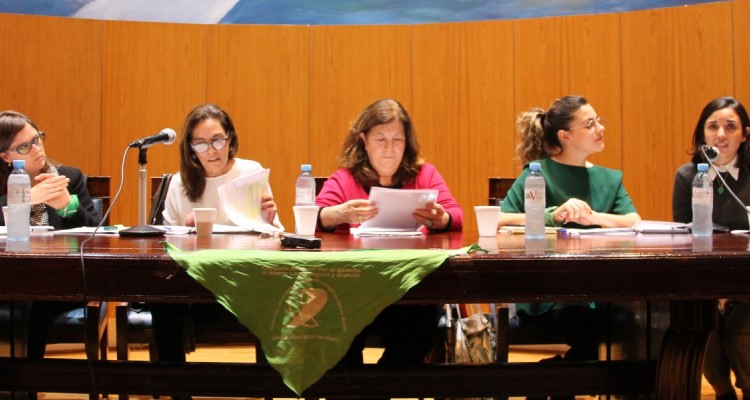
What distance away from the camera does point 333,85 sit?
5328 millimetres

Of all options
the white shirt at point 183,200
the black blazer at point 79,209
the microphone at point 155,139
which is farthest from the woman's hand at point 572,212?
the black blazer at point 79,209

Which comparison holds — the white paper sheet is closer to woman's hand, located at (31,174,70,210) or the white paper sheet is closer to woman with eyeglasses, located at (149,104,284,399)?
woman with eyeglasses, located at (149,104,284,399)

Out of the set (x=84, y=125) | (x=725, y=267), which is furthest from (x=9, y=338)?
(x=84, y=125)

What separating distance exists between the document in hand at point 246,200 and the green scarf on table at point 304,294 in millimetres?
935

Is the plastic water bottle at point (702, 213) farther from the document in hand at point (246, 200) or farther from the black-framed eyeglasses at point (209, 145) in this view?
the black-framed eyeglasses at point (209, 145)

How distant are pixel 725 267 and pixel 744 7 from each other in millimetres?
3636

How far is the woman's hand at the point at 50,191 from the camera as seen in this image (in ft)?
8.37

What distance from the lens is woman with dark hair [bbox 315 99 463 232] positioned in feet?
9.54

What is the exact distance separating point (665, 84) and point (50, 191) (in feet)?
12.3

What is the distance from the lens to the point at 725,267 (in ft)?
4.99

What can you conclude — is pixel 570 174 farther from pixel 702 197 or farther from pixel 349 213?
pixel 349 213

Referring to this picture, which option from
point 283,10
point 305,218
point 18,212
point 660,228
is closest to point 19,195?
point 18,212

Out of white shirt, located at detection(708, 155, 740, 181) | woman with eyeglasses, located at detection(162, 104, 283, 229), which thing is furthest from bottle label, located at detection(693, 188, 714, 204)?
woman with eyeglasses, located at detection(162, 104, 283, 229)

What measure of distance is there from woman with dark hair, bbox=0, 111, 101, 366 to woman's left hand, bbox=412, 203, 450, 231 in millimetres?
1206
